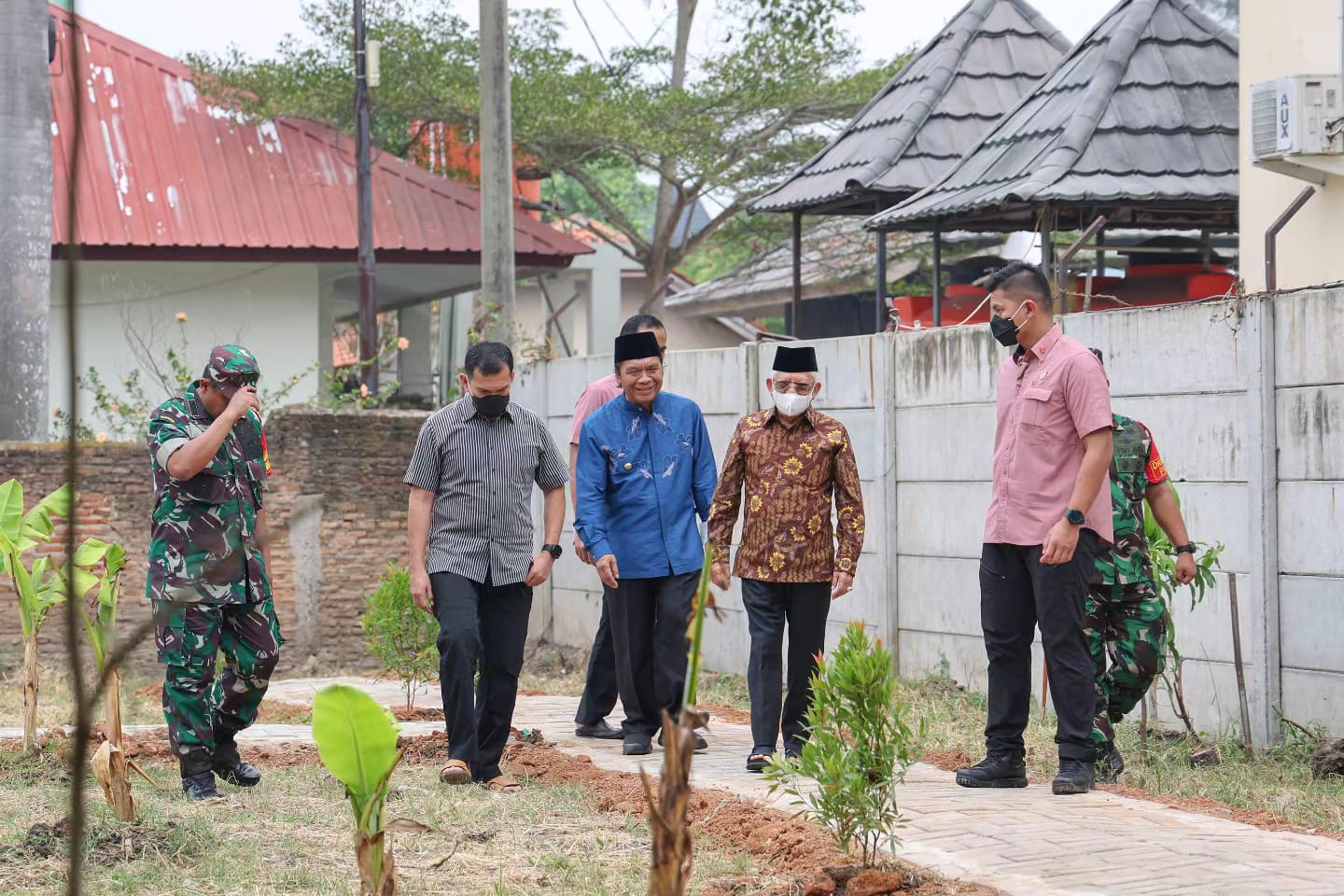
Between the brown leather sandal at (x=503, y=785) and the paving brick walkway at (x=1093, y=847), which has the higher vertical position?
the paving brick walkway at (x=1093, y=847)

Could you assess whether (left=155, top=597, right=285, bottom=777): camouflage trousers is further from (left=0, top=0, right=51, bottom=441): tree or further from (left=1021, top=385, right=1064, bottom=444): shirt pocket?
(left=0, top=0, right=51, bottom=441): tree

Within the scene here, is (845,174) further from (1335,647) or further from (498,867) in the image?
(498,867)

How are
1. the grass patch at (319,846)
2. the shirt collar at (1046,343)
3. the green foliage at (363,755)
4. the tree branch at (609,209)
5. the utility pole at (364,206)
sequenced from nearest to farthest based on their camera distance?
the green foliage at (363,755)
the grass patch at (319,846)
the shirt collar at (1046,343)
the utility pole at (364,206)
the tree branch at (609,209)

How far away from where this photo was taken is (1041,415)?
229 inches

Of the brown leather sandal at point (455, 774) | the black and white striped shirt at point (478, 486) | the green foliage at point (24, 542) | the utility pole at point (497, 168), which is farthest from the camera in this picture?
the utility pole at point (497, 168)

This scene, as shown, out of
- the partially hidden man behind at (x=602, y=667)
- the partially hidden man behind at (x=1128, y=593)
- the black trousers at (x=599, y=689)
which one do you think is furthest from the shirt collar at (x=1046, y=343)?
→ the black trousers at (x=599, y=689)

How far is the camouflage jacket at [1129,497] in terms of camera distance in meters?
6.15

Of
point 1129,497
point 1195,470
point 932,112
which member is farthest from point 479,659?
point 932,112

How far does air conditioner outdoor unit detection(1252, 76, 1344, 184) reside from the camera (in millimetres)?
9391

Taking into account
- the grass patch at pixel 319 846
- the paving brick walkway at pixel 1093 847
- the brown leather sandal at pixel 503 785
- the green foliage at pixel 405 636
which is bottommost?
the brown leather sandal at pixel 503 785

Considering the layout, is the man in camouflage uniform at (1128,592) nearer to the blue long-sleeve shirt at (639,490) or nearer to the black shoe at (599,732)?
the blue long-sleeve shirt at (639,490)

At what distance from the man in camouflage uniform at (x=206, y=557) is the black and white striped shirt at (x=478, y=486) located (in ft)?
2.28

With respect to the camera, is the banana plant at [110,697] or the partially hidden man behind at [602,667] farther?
the partially hidden man behind at [602,667]

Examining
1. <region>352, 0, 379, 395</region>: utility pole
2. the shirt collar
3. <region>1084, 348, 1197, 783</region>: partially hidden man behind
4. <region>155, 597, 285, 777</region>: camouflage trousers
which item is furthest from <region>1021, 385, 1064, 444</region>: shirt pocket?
<region>352, 0, 379, 395</region>: utility pole
